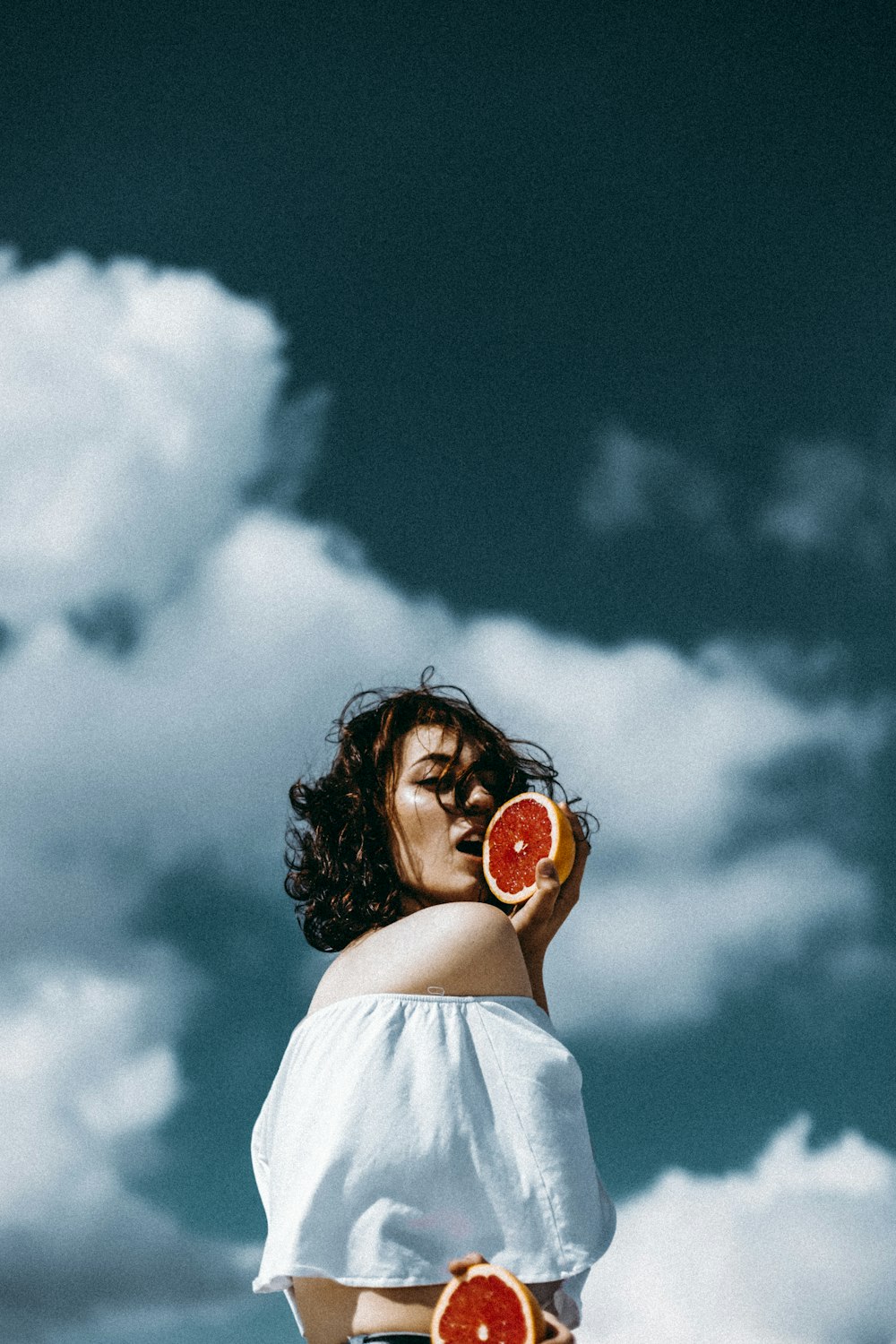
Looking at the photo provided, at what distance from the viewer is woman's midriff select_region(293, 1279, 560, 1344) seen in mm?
4234

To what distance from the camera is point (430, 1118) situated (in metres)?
4.38

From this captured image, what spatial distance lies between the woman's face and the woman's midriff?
1.77m

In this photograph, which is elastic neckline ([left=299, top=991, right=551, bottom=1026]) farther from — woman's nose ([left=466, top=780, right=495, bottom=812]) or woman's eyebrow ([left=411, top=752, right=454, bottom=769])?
woman's eyebrow ([left=411, top=752, right=454, bottom=769])

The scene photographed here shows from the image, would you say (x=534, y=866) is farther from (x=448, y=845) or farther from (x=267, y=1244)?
(x=267, y=1244)

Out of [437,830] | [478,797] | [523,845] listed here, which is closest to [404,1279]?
[523,845]

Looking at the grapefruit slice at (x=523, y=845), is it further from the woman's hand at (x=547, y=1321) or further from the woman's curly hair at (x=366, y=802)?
the woman's hand at (x=547, y=1321)

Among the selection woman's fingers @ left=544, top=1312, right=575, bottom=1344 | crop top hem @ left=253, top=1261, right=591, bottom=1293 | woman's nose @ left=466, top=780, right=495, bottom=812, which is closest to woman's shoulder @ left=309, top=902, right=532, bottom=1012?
woman's nose @ left=466, top=780, right=495, bottom=812

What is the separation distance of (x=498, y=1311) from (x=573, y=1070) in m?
1.06

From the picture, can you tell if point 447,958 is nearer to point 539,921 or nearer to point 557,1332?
point 539,921

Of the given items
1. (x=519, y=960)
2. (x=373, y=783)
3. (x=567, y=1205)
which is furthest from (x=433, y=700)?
(x=567, y=1205)

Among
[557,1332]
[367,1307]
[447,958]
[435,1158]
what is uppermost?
[447,958]

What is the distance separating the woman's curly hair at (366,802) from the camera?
582cm

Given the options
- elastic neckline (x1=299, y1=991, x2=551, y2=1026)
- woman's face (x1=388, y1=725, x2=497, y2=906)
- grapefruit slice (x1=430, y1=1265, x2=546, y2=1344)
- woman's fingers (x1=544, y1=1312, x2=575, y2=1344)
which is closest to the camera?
grapefruit slice (x1=430, y1=1265, x2=546, y2=1344)

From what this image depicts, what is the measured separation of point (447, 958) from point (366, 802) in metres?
1.30
